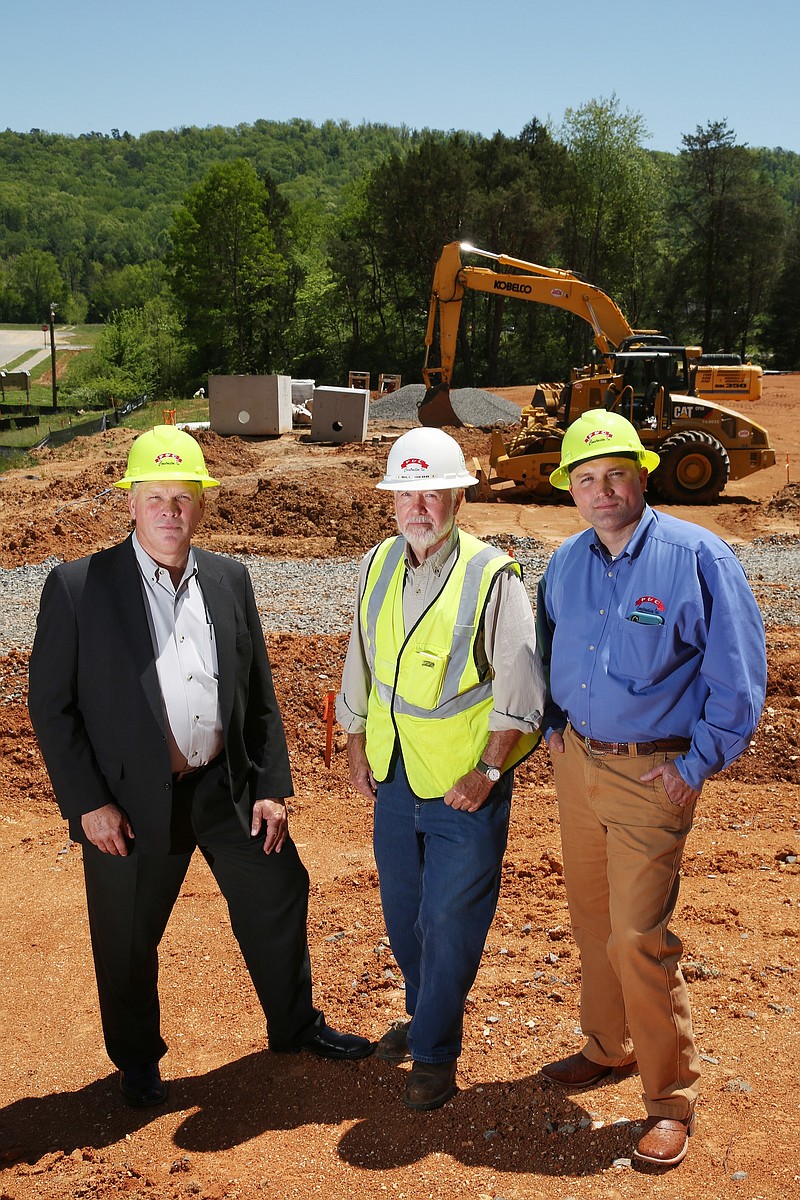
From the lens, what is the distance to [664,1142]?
3.22 m

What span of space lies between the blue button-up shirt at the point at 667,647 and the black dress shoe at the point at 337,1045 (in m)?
1.55

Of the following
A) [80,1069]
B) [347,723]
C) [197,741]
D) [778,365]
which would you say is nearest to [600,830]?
[347,723]

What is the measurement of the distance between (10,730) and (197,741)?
196 inches

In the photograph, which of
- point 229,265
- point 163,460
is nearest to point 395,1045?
point 163,460

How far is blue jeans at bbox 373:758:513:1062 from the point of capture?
11.5 feet

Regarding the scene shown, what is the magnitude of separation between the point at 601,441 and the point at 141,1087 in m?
2.78

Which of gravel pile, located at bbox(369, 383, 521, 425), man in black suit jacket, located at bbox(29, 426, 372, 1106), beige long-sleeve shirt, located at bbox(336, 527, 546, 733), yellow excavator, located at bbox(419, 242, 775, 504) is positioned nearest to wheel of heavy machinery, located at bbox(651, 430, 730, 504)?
yellow excavator, located at bbox(419, 242, 775, 504)

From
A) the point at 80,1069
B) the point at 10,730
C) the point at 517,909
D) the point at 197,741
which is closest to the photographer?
the point at 197,741

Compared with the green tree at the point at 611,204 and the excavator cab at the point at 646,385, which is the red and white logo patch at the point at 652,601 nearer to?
the excavator cab at the point at 646,385

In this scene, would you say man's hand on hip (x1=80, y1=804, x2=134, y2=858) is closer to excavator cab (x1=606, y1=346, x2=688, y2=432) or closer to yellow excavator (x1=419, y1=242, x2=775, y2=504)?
yellow excavator (x1=419, y1=242, x2=775, y2=504)

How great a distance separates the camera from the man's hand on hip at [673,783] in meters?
3.21

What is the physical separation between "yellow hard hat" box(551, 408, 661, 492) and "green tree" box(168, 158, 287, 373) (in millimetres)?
55655

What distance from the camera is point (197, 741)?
3.61 meters

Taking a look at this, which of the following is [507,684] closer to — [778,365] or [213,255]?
[778,365]
